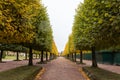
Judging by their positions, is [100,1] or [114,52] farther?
[114,52]

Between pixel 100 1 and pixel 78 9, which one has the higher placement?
pixel 78 9

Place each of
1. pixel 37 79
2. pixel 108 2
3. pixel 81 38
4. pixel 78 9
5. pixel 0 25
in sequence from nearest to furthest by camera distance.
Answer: pixel 108 2
pixel 0 25
pixel 37 79
pixel 81 38
pixel 78 9

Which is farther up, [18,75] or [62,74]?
[18,75]

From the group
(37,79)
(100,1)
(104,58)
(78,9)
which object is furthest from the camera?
(104,58)

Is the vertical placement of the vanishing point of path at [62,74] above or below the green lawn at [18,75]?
below

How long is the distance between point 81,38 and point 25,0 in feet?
78.9

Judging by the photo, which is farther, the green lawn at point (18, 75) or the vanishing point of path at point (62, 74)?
the vanishing point of path at point (62, 74)

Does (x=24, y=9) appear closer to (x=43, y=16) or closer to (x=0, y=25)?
(x=0, y=25)

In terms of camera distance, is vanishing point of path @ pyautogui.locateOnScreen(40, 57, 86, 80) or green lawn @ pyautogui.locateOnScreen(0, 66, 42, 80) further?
vanishing point of path @ pyautogui.locateOnScreen(40, 57, 86, 80)

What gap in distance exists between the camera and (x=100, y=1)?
1519cm

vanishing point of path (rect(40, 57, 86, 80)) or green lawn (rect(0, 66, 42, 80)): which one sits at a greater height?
green lawn (rect(0, 66, 42, 80))

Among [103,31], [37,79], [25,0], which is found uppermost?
[25,0]

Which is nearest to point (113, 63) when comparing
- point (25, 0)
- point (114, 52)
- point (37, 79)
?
point (114, 52)

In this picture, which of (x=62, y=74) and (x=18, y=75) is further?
(x=62, y=74)
